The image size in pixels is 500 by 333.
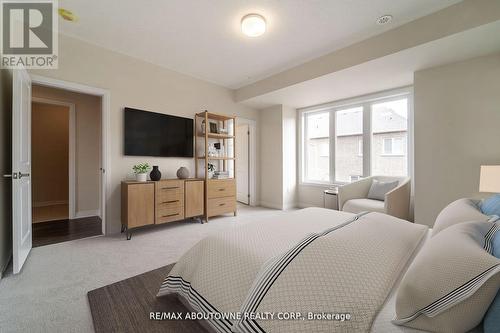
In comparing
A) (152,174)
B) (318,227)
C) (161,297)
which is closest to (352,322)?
(318,227)

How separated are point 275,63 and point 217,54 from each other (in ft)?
3.21

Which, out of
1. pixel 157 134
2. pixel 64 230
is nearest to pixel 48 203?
pixel 64 230

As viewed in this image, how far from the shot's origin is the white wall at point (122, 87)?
2.83 m

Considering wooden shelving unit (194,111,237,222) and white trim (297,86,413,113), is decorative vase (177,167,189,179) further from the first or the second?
white trim (297,86,413,113)

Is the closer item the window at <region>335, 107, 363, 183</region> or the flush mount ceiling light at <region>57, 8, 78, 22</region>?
the flush mount ceiling light at <region>57, 8, 78, 22</region>

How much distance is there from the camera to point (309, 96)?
4.23 metres

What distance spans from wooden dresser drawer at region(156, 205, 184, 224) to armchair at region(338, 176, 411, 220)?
266 centimetres

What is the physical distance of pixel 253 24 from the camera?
2396 millimetres

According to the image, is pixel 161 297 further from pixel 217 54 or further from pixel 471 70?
pixel 471 70

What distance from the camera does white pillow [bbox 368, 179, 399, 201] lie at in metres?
3.37

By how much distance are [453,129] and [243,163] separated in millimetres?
4079

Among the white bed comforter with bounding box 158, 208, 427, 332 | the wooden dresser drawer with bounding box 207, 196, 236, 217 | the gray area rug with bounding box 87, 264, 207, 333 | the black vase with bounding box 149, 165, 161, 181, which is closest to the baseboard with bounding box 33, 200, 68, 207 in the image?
the black vase with bounding box 149, 165, 161, 181

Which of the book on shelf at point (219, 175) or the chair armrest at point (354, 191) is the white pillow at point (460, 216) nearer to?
the chair armrest at point (354, 191)

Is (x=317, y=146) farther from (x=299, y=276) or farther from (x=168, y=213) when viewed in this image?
(x=299, y=276)
